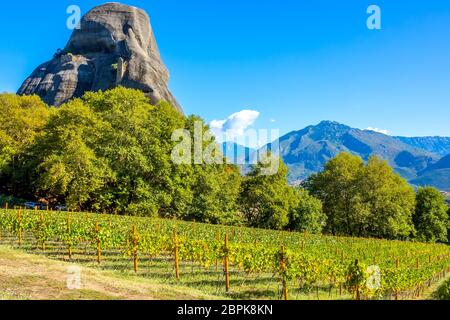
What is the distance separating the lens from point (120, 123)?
53812 mm

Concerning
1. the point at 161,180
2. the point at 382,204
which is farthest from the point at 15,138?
the point at 382,204

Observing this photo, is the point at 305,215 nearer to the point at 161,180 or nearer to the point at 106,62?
the point at 161,180

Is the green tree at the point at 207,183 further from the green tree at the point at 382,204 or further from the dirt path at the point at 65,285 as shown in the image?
the dirt path at the point at 65,285

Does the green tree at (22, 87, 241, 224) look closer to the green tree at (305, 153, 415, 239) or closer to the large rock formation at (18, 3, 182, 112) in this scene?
the green tree at (305, 153, 415, 239)

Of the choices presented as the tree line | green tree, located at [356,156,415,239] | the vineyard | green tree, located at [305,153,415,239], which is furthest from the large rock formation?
the vineyard

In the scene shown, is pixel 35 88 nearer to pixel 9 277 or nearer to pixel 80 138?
pixel 80 138

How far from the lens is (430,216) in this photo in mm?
77688

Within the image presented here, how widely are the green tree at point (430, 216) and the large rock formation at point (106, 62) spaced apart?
6315cm

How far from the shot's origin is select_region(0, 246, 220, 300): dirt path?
14.3m

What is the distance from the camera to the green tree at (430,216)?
254ft

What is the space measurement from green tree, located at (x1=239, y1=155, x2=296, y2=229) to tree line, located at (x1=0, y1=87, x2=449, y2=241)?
176 millimetres
